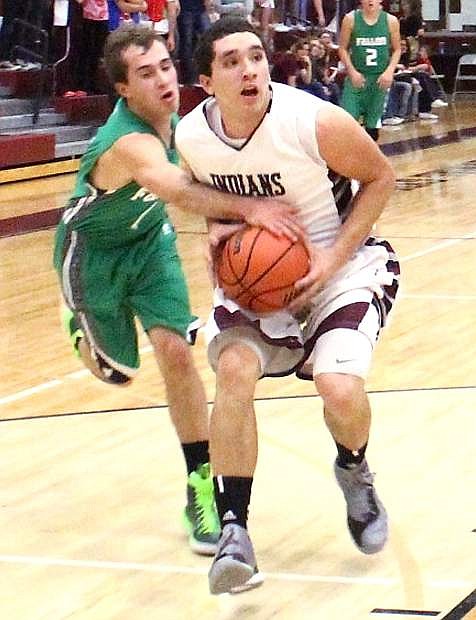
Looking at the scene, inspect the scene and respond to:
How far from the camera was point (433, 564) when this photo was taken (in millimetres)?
3561

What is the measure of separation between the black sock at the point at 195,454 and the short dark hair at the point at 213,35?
1170 mm

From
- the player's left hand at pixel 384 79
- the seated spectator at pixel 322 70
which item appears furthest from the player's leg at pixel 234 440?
the seated spectator at pixel 322 70

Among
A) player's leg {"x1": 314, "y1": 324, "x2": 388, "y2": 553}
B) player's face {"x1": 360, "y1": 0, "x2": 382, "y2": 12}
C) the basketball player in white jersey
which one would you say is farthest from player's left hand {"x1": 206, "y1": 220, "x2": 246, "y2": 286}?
player's face {"x1": 360, "y1": 0, "x2": 382, "y2": 12}

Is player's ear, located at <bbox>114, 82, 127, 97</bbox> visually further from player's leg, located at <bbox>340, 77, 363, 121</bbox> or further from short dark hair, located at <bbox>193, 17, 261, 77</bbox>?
player's leg, located at <bbox>340, 77, 363, 121</bbox>

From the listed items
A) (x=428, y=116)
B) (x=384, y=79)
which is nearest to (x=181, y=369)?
(x=384, y=79)

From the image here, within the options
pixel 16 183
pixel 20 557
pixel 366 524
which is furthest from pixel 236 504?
pixel 16 183

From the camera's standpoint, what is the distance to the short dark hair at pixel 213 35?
11.2 ft

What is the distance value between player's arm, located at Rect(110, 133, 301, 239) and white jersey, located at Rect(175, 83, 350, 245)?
0.04 metres

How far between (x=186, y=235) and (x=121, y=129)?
18.5 feet

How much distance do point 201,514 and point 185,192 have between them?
3.20ft

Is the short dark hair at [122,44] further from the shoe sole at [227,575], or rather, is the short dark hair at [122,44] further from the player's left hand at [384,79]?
the player's left hand at [384,79]

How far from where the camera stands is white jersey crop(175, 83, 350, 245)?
3426mm

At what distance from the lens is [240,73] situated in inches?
Answer: 133

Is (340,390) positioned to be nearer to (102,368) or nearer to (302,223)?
(302,223)
